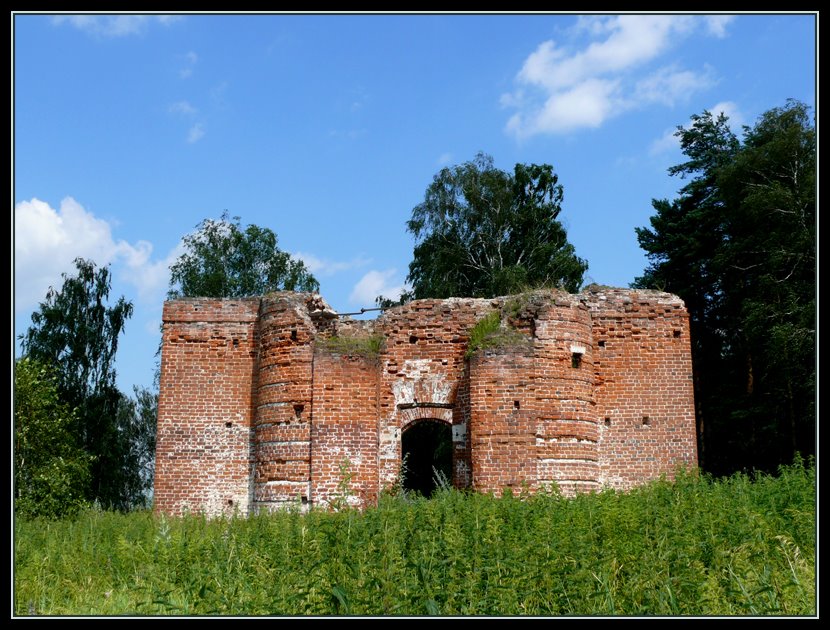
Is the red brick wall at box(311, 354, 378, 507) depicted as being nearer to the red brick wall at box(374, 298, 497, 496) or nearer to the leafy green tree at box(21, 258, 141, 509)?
the red brick wall at box(374, 298, 497, 496)

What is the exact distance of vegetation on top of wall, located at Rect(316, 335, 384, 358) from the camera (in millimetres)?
11773

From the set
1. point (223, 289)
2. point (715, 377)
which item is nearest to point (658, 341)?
point (715, 377)

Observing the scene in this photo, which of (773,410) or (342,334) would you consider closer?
(342,334)

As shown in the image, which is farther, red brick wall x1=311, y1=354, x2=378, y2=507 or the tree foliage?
the tree foliage

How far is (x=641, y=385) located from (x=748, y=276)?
10996mm

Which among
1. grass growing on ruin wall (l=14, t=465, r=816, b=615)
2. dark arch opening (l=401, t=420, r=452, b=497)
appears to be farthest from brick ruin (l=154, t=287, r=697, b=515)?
dark arch opening (l=401, t=420, r=452, b=497)

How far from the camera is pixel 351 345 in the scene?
1184cm

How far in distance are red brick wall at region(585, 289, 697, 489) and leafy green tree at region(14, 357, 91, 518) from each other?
1227cm

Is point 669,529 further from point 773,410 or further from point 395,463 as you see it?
point 773,410

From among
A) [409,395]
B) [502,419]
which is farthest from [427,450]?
[502,419]

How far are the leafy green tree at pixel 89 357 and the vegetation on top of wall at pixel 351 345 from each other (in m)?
16.0

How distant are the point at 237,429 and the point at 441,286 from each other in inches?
529

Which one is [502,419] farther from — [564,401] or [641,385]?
[641,385]
